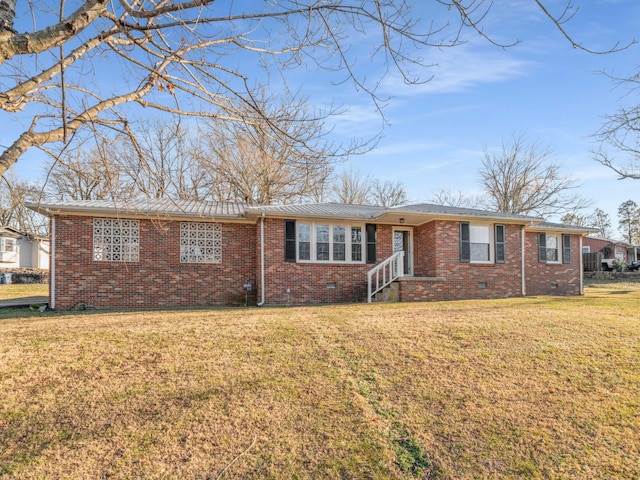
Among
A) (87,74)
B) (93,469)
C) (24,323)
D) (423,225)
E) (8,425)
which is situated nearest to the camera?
(93,469)

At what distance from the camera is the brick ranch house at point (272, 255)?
10.6 m

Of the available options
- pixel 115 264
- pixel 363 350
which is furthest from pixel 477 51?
pixel 115 264

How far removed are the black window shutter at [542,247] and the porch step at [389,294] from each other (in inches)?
260

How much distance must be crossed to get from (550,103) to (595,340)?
520 centimetres

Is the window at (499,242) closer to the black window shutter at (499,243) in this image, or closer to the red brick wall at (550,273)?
the black window shutter at (499,243)

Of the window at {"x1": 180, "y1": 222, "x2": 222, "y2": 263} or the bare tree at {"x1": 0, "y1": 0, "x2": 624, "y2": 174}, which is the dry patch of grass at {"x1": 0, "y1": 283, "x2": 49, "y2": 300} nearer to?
the window at {"x1": 180, "y1": 222, "x2": 222, "y2": 263}

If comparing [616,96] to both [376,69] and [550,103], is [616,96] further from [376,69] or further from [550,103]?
[376,69]

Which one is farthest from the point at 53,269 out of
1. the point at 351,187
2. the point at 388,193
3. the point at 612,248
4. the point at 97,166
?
the point at 612,248

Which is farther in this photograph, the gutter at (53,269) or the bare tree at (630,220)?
the bare tree at (630,220)

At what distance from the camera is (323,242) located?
11922 mm

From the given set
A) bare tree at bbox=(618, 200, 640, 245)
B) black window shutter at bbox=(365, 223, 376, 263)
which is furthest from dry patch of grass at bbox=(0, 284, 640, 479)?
bare tree at bbox=(618, 200, 640, 245)

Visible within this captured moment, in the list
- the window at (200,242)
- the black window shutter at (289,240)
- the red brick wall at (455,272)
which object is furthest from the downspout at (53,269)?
the red brick wall at (455,272)

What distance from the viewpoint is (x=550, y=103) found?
320 inches

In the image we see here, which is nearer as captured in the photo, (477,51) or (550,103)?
(477,51)
